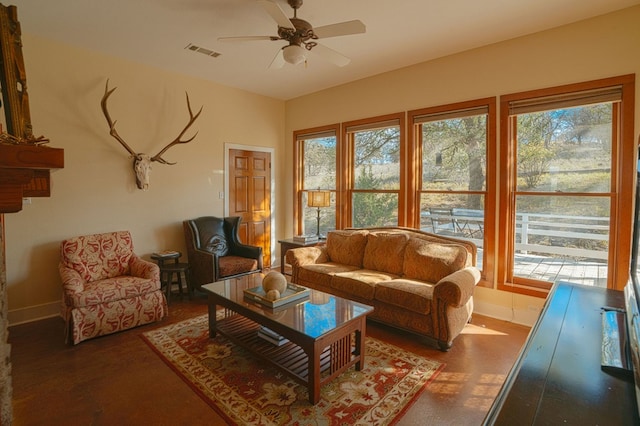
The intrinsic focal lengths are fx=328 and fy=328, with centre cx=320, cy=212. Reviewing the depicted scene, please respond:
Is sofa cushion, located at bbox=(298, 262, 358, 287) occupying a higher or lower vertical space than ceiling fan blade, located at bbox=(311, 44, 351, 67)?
lower

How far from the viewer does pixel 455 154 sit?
3.93 metres

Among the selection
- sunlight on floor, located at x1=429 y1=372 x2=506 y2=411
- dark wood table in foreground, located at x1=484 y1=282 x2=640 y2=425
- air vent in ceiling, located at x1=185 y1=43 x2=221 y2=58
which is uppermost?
air vent in ceiling, located at x1=185 y1=43 x2=221 y2=58

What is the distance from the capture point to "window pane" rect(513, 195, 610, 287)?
3076mm

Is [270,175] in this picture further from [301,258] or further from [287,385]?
[287,385]

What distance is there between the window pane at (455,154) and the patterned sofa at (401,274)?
70cm

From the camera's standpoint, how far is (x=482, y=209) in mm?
3723

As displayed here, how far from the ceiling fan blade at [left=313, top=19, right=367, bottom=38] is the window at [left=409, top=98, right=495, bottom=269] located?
73.5 inches

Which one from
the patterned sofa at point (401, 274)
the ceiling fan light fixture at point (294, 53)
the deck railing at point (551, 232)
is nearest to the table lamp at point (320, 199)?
the patterned sofa at point (401, 274)

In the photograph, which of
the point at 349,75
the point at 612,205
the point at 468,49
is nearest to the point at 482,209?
the point at 612,205

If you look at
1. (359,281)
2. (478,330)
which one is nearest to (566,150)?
(478,330)

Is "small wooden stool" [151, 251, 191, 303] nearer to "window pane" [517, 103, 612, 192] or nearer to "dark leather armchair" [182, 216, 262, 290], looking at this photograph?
"dark leather armchair" [182, 216, 262, 290]

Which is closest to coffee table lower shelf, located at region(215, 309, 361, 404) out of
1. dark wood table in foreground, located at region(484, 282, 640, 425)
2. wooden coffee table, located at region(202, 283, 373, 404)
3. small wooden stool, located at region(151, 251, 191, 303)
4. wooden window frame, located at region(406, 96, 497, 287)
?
wooden coffee table, located at region(202, 283, 373, 404)

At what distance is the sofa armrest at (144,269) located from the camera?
11.5 feet

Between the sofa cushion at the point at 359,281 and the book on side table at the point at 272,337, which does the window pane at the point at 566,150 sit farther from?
the book on side table at the point at 272,337
